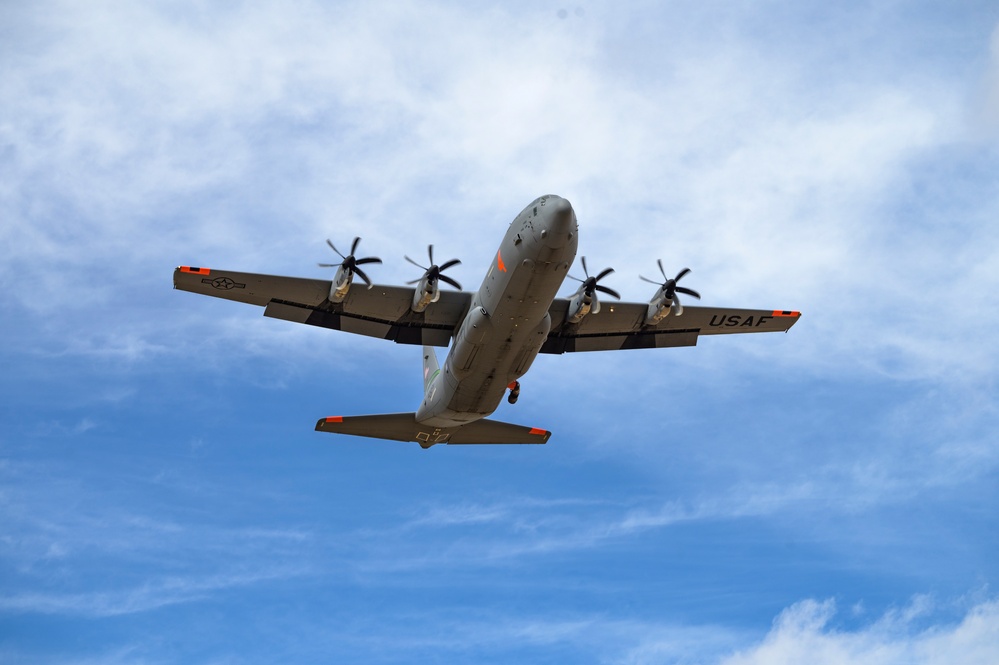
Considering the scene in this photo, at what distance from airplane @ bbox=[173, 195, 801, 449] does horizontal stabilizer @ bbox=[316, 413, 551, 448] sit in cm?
4

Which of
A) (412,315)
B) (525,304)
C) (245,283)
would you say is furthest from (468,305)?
(245,283)

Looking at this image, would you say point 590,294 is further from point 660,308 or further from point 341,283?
point 341,283

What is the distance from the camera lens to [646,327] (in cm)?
4416

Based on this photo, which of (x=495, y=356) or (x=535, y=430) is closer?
(x=495, y=356)

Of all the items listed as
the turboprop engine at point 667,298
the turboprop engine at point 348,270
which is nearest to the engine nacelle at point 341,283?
the turboprop engine at point 348,270

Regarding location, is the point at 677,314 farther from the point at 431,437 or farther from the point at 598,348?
the point at 431,437

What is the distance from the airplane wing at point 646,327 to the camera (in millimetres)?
43188

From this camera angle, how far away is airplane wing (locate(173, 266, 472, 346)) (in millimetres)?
38656

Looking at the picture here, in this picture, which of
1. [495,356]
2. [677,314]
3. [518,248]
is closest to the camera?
[518,248]

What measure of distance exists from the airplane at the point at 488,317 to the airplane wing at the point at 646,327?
5 cm

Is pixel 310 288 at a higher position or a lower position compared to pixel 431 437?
higher

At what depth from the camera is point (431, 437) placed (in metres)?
43.8

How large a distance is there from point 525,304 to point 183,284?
12.6m

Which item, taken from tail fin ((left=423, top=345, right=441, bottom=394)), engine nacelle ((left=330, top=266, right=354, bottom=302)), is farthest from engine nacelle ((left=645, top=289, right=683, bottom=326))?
engine nacelle ((left=330, top=266, right=354, bottom=302))
